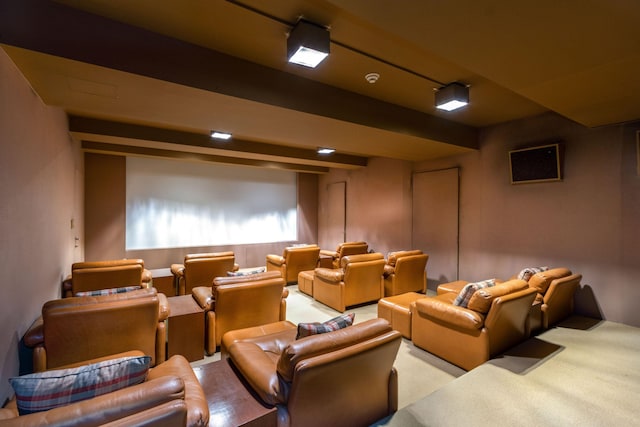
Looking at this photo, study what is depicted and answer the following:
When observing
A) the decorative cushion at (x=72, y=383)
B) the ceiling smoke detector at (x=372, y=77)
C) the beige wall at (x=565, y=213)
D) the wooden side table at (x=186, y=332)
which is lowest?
the wooden side table at (x=186, y=332)

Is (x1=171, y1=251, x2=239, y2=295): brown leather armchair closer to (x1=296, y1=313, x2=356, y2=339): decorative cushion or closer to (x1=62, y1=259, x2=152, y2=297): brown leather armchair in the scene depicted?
(x1=62, y1=259, x2=152, y2=297): brown leather armchair

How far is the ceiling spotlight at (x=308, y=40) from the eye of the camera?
2080mm

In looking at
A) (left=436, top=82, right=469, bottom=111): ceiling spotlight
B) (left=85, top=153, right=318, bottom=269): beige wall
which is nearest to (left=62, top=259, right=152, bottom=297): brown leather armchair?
(left=85, top=153, right=318, bottom=269): beige wall

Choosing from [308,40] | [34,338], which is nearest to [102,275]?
[34,338]

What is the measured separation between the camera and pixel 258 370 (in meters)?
1.70

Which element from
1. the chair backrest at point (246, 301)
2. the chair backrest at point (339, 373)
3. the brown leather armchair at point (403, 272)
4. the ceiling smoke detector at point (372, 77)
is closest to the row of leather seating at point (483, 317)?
the brown leather armchair at point (403, 272)

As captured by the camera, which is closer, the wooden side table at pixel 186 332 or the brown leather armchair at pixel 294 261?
the wooden side table at pixel 186 332

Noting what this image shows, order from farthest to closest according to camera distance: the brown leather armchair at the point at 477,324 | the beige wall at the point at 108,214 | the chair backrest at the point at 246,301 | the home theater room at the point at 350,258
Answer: the beige wall at the point at 108,214
the chair backrest at the point at 246,301
the brown leather armchair at the point at 477,324
the home theater room at the point at 350,258

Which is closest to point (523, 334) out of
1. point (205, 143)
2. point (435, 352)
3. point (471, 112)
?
point (435, 352)

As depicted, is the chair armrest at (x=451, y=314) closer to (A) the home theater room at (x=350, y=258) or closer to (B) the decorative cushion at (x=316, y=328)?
(A) the home theater room at (x=350, y=258)

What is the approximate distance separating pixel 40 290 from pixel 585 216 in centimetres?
637

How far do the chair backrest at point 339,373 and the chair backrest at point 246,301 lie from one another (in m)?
1.50

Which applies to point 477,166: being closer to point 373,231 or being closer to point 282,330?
point 373,231

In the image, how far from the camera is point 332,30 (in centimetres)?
223
